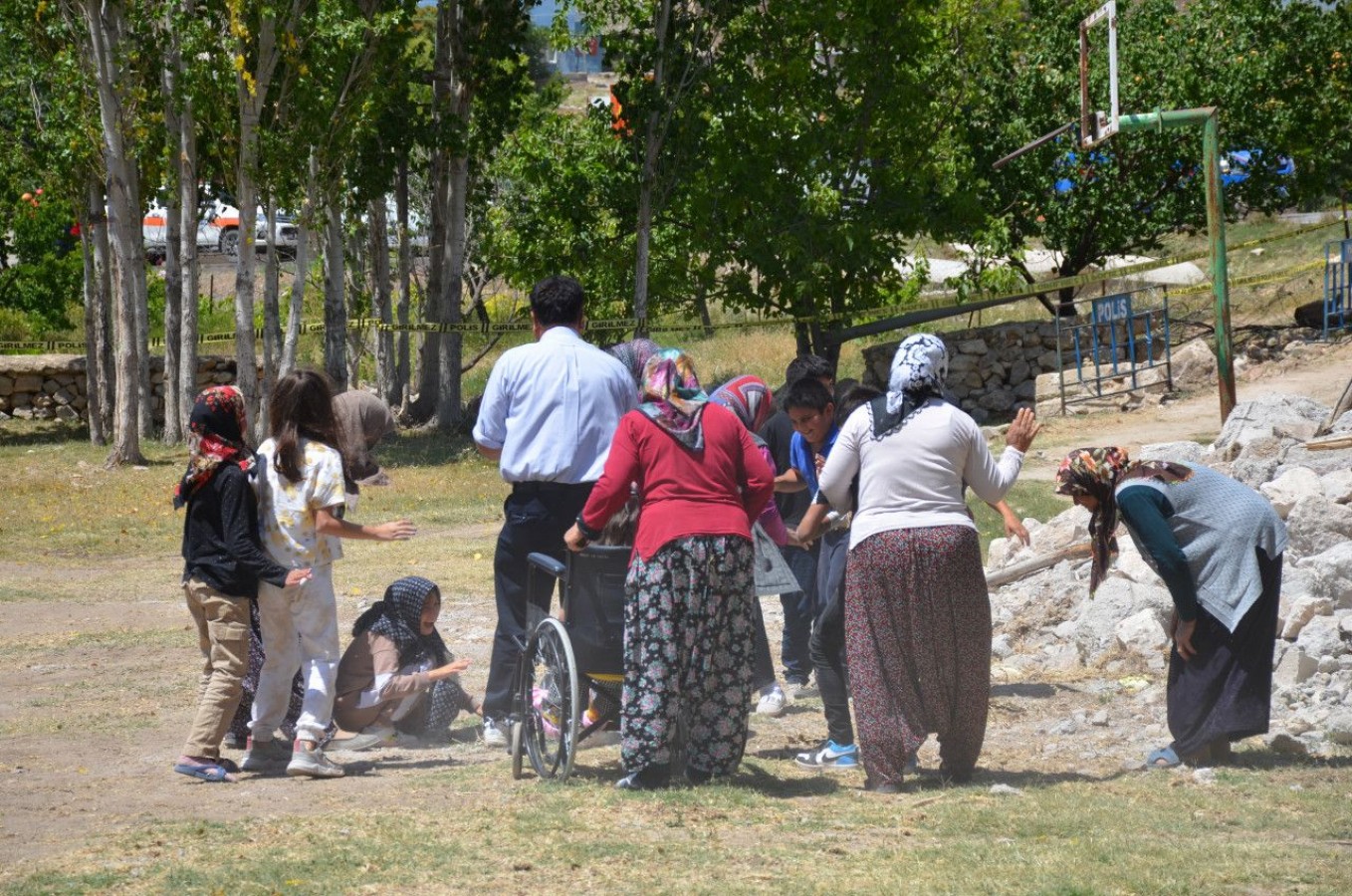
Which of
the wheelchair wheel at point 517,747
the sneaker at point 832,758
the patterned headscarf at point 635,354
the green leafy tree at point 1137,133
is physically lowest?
the sneaker at point 832,758

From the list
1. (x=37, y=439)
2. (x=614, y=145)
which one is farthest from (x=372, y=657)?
(x=37, y=439)

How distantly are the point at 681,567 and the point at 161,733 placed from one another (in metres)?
3.08

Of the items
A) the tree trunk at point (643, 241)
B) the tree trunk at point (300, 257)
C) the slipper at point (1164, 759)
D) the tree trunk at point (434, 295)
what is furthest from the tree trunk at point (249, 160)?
the slipper at point (1164, 759)

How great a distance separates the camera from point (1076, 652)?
9.18 m

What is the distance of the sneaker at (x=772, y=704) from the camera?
8062 millimetres

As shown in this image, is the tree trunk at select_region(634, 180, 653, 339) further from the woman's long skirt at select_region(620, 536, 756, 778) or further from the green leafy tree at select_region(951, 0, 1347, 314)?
the woman's long skirt at select_region(620, 536, 756, 778)

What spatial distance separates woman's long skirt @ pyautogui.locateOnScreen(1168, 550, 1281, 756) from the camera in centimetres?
633

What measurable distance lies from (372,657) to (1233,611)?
11.9 feet

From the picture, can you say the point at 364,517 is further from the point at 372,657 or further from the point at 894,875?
the point at 894,875

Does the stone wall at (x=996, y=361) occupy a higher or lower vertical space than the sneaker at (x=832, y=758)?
higher

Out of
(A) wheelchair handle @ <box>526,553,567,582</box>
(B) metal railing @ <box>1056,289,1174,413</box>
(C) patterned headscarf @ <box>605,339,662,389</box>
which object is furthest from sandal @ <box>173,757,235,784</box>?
(B) metal railing @ <box>1056,289,1174,413</box>

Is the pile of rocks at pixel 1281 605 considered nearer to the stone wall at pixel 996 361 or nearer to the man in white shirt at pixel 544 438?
the man in white shirt at pixel 544 438

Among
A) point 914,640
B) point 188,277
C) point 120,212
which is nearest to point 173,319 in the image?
point 188,277

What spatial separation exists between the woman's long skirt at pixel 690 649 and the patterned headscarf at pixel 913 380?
2.31 ft
